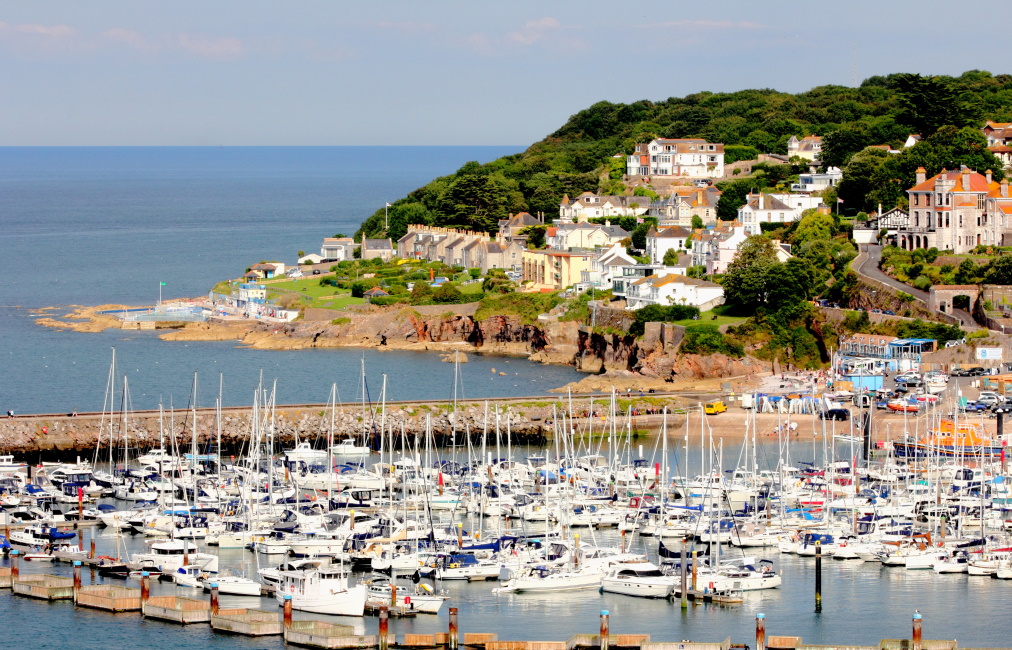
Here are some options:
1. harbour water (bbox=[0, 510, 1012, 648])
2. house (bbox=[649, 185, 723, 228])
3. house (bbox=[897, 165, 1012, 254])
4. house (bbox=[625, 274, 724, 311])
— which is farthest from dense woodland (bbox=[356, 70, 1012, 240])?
harbour water (bbox=[0, 510, 1012, 648])

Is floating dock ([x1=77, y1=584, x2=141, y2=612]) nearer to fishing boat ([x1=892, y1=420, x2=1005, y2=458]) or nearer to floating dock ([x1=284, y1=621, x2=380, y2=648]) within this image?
floating dock ([x1=284, y1=621, x2=380, y2=648])

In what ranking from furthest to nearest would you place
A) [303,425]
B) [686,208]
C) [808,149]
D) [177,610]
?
[808,149] → [686,208] → [303,425] → [177,610]

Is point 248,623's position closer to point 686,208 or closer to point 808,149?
point 686,208

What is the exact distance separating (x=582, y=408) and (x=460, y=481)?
11.8 m

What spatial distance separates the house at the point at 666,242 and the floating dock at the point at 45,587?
161 ft

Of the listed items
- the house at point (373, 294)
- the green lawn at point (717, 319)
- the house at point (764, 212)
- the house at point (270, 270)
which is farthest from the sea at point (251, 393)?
the house at point (764, 212)

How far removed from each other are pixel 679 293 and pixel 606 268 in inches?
309

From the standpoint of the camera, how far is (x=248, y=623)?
31.0m

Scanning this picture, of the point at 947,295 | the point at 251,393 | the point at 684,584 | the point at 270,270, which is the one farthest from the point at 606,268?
the point at 684,584

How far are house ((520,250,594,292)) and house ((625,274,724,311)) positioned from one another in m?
8.51

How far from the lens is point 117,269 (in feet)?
368

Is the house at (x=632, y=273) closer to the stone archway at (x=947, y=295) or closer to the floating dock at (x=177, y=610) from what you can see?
the stone archway at (x=947, y=295)

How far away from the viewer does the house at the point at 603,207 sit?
9081 cm

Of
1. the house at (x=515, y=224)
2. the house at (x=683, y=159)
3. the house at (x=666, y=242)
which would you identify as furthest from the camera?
the house at (x=683, y=159)
